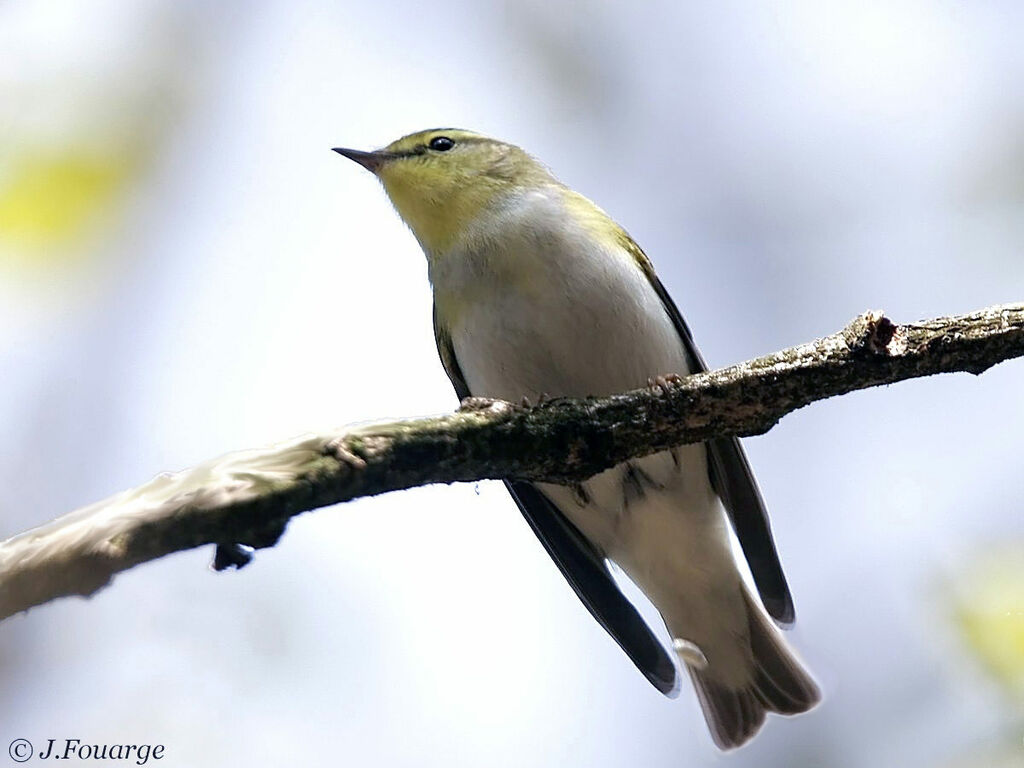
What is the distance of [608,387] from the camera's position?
4.14 meters

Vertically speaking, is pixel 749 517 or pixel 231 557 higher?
pixel 231 557

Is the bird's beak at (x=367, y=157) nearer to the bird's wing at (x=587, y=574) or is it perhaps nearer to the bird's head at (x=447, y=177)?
the bird's head at (x=447, y=177)

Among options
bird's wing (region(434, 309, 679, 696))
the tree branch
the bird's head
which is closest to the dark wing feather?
bird's wing (region(434, 309, 679, 696))

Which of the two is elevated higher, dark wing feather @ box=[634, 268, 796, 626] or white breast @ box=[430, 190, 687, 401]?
white breast @ box=[430, 190, 687, 401]

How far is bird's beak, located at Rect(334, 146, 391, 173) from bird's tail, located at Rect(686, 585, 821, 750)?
2.64 meters

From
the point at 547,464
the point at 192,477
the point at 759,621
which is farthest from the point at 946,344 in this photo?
the point at 759,621

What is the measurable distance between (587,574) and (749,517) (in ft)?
2.60

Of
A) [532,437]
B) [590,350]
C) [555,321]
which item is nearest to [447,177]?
[555,321]

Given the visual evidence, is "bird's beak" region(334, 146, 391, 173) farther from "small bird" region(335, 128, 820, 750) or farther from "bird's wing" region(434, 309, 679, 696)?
"bird's wing" region(434, 309, 679, 696)

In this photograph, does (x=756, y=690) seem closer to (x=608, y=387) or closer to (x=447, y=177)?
(x=608, y=387)

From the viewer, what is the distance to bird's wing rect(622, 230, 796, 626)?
13.9 ft

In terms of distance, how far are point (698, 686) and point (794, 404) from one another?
223cm

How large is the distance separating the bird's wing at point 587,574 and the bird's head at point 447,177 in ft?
1.49

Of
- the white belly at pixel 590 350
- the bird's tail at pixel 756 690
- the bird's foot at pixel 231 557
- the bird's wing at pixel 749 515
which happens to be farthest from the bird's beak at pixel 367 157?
the bird's foot at pixel 231 557
